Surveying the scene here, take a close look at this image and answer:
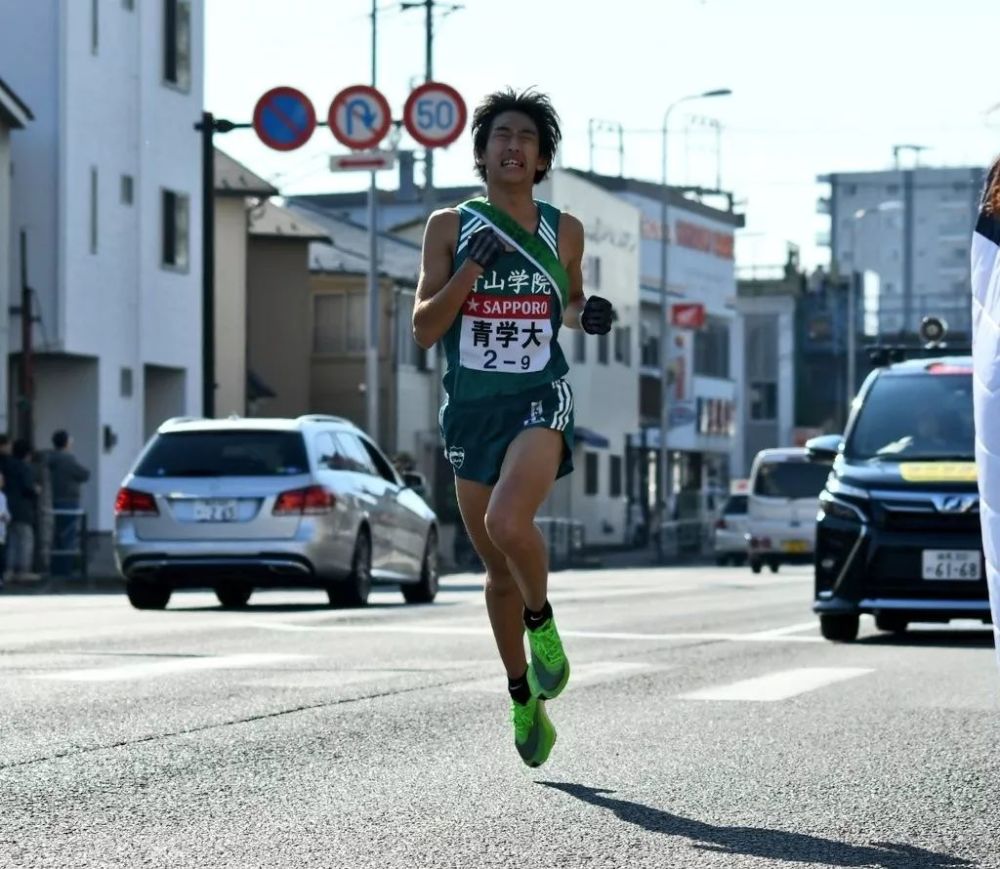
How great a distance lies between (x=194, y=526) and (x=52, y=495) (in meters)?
9.92

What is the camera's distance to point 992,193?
4.66m

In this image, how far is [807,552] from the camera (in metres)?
44.7

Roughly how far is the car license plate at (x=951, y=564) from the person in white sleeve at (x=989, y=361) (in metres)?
10.4

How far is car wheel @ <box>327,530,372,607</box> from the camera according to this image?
20469 millimetres

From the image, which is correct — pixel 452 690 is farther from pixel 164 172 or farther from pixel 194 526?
pixel 164 172

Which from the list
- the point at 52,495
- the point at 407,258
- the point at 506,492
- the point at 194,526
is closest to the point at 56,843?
the point at 506,492

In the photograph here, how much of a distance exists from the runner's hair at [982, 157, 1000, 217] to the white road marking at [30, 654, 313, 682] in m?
6.91

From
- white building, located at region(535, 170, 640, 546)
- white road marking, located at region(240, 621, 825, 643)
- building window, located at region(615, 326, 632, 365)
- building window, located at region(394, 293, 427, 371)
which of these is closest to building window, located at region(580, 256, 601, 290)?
white building, located at region(535, 170, 640, 546)

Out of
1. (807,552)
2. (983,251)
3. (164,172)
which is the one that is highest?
(164,172)

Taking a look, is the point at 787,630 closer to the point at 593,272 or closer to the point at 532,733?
the point at 532,733

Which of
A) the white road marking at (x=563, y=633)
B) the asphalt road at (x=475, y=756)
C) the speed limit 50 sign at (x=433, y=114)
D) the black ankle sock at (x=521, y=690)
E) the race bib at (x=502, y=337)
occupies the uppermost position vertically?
the speed limit 50 sign at (x=433, y=114)

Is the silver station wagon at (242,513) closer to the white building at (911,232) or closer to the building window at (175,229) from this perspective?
the building window at (175,229)

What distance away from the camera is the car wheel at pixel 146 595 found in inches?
798

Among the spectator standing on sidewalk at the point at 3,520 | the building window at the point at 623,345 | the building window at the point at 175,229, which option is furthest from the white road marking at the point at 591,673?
the building window at the point at 623,345
